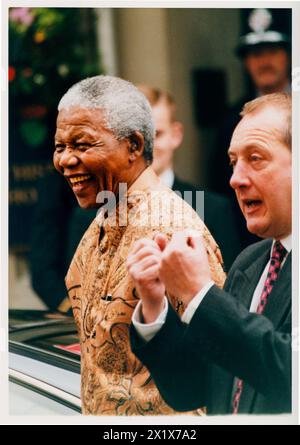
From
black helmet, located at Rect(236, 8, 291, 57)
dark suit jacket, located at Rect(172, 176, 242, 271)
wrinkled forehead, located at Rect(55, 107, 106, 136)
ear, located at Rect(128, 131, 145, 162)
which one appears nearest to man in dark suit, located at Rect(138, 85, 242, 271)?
Answer: dark suit jacket, located at Rect(172, 176, 242, 271)

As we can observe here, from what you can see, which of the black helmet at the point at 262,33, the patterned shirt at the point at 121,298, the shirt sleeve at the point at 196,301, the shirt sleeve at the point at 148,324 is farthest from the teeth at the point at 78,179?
the black helmet at the point at 262,33

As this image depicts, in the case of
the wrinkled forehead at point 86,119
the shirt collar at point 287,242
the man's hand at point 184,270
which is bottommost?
the man's hand at point 184,270

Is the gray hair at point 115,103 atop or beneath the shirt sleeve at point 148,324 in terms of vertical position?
atop

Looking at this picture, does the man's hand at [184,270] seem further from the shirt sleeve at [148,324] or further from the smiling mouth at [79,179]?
the smiling mouth at [79,179]

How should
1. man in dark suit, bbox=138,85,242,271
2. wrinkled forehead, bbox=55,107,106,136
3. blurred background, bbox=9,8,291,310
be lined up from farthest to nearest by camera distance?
blurred background, bbox=9,8,291,310, man in dark suit, bbox=138,85,242,271, wrinkled forehead, bbox=55,107,106,136

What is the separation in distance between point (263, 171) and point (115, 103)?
431mm

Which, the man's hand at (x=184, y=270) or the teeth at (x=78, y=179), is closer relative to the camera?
the man's hand at (x=184, y=270)

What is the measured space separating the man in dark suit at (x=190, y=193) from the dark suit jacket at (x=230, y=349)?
0.08 metres

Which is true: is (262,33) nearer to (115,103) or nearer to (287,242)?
(115,103)

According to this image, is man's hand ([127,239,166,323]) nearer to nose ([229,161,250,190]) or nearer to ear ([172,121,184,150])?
nose ([229,161,250,190])

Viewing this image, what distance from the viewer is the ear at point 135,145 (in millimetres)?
2092

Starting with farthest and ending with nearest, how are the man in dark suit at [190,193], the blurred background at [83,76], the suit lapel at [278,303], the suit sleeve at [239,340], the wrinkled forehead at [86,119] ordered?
the blurred background at [83,76], the man in dark suit at [190,193], the wrinkled forehead at [86,119], the suit lapel at [278,303], the suit sleeve at [239,340]

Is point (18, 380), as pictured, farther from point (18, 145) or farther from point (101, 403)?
point (18, 145)

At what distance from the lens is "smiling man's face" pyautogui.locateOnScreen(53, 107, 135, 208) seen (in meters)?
2.06
